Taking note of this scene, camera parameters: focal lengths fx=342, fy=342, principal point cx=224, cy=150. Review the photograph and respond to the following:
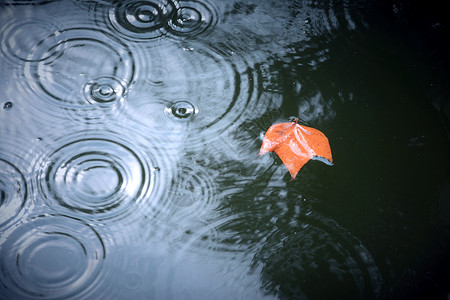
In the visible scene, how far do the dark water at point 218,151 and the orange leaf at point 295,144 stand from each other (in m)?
0.04

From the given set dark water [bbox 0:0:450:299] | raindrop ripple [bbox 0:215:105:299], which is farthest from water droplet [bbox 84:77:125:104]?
raindrop ripple [bbox 0:215:105:299]

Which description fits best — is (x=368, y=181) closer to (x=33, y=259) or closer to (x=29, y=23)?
(x=33, y=259)

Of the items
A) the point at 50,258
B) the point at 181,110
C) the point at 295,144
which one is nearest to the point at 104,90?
the point at 181,110

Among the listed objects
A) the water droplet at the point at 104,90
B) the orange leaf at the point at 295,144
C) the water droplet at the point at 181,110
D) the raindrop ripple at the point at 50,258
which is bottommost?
the raindrop ripple at the point at 50,258

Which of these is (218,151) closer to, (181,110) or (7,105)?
(181,110)

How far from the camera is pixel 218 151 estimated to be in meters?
1.43

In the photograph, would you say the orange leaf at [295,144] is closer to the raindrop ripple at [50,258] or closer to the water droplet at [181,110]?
the water droplet at [181,110]

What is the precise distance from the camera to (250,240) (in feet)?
4.24

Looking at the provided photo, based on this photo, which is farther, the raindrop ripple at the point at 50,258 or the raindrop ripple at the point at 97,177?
the raindrop ripple at the point at 97,177

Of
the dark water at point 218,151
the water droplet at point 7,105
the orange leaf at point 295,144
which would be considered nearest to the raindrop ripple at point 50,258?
the dark water at point 218,151

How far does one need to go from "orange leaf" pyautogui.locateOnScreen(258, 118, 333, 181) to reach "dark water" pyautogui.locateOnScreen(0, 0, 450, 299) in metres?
0.04

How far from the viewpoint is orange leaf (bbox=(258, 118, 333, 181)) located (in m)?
1.43

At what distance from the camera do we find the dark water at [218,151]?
1.23m

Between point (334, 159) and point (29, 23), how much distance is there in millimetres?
1565
